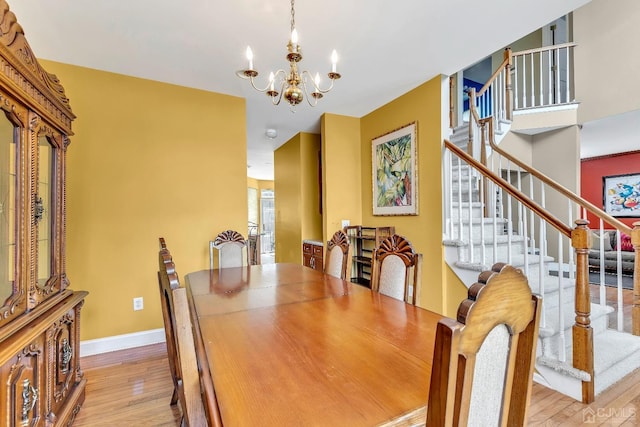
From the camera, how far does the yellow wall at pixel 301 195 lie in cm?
472

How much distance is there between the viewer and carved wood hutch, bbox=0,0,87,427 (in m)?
1.16

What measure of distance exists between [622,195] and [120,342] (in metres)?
9.31

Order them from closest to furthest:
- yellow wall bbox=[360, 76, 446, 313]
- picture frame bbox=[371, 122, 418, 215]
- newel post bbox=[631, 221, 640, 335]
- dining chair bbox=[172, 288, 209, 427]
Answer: dining chair bbox=[172, 288, 209, 427], newel post bbox=[631, 221, 640, 335], yellow wall bbox=[360, 76, 446, 313], picture frame bbox=[371, 122, 418, 215]

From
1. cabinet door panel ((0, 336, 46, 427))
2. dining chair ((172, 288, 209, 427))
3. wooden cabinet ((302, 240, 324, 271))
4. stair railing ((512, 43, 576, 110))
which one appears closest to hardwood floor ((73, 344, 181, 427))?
cabinet door panel ((0, 336, 46, 427))

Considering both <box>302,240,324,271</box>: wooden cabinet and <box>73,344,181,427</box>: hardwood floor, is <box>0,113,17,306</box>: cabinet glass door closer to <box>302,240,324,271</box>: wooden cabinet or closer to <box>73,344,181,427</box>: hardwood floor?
<box>73,344,181,427</box>: hardwood floor

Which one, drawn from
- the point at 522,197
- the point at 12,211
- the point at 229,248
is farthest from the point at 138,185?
the point at 522,197

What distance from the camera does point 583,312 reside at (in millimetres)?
1780

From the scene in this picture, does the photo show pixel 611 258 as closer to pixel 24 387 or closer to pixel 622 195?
pixel 622 195

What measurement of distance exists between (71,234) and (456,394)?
10.5 feet

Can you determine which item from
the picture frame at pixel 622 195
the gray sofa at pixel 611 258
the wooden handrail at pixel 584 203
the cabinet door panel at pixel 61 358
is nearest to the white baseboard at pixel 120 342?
the cabinet door panel at pixel 61 358

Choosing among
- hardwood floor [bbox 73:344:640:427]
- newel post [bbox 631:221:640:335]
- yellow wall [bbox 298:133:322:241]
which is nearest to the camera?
hardwood floor [bbox 73:344:640:427]

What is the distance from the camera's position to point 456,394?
46cm

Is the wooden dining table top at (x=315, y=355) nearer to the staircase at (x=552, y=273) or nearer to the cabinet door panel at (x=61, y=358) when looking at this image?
the cabinet door panel at (x=61, y=358)

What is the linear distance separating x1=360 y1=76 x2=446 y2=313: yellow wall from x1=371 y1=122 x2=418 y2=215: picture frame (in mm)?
71
